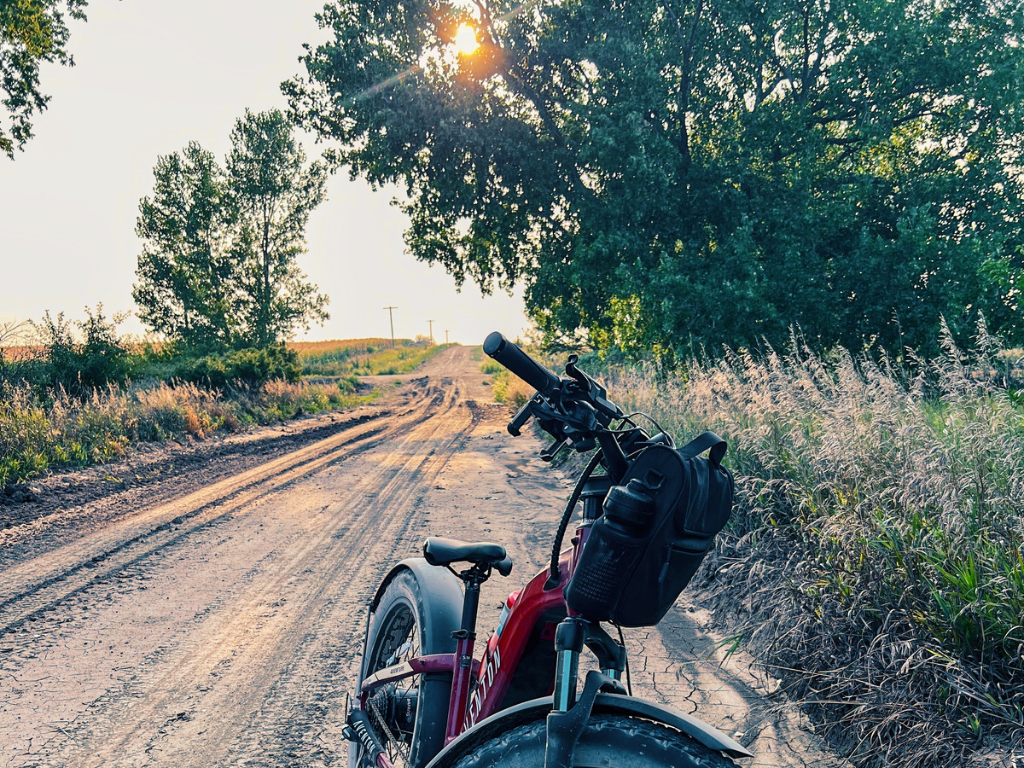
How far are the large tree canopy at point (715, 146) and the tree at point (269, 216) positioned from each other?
20.8 meters

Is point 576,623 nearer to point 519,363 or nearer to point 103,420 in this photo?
point 519,363

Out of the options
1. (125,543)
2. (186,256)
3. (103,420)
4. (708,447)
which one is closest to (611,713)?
(708,447)

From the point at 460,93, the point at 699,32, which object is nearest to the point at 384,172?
the point at 460,93

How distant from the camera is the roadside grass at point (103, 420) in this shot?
10016 millimetres

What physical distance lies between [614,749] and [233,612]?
4186 mm

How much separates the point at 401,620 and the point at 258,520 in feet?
17.3

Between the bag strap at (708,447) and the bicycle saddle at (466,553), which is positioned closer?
the bag strap at (708,447)

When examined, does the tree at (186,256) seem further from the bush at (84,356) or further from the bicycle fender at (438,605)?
the bicycle fender at (438,605)

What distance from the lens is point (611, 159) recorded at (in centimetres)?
1341

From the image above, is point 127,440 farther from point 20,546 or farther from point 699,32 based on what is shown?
point 699,32

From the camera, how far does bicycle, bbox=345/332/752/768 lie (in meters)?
1.24

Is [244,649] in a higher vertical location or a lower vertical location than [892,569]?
lower

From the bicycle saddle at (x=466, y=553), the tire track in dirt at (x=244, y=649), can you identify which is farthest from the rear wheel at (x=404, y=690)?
the tire track in dirt at (x=244, y=649)

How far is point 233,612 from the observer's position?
4648mm
